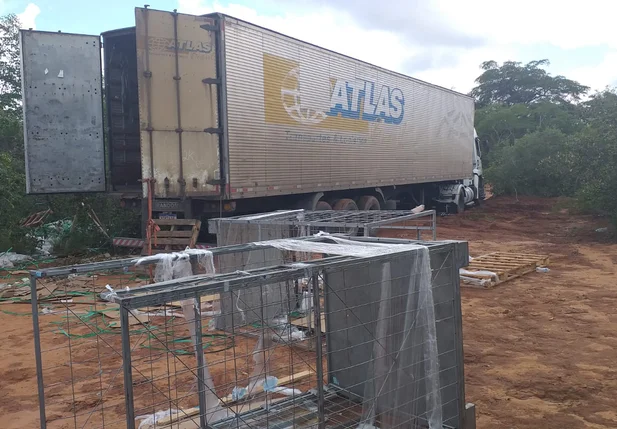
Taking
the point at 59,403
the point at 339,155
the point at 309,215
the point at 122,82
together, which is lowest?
the point at 59,403

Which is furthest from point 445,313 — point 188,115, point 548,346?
point 188,115

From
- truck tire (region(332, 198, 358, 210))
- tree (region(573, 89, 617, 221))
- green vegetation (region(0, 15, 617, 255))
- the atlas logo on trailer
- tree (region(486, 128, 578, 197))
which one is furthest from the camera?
tree (region(486, 128, 578, 197))

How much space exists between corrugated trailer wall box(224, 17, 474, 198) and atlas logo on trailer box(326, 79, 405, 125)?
25mm

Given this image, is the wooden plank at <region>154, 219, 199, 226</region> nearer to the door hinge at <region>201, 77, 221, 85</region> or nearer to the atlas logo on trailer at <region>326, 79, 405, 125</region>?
the door hinge at <region>201, 77, 221, 85</region>

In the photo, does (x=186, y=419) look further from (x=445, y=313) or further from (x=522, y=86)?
(x=522, y=86)

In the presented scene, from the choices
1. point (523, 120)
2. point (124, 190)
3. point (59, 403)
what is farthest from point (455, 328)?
point (523, 120)

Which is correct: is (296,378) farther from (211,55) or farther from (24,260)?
(24,260)

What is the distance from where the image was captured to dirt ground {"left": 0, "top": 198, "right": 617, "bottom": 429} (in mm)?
4578

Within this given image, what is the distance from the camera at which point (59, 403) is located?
4.92 metres

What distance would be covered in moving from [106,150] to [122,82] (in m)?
1.43

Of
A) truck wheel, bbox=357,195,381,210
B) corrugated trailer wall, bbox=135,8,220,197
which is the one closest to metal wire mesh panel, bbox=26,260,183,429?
corrugated trailer wall, bbox=135,8,220,197

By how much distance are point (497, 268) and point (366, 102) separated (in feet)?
20.3

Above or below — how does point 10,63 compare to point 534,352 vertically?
above

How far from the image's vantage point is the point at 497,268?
1012 cm
